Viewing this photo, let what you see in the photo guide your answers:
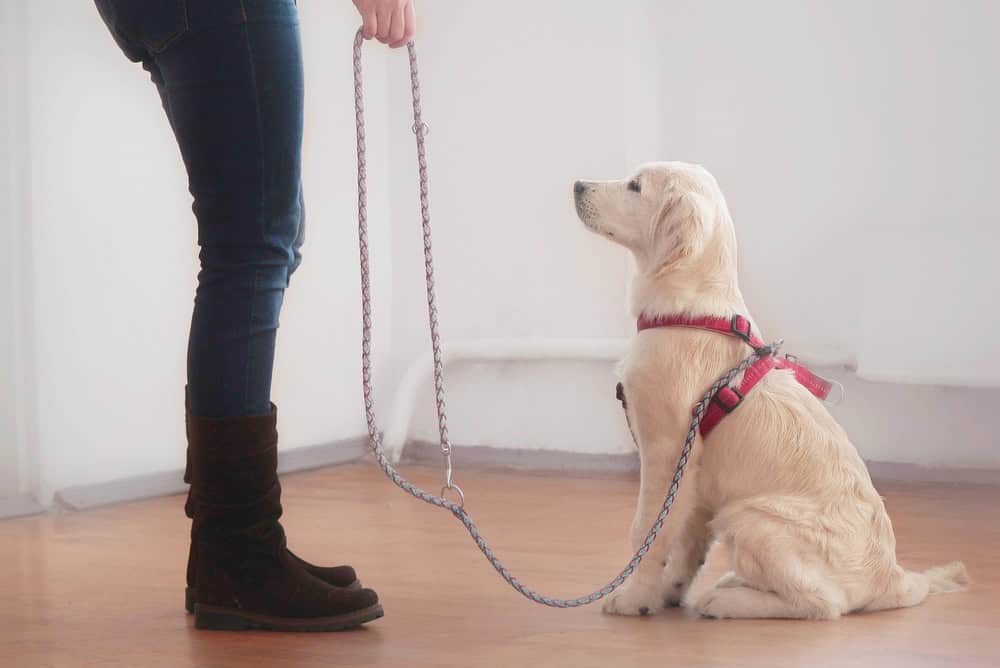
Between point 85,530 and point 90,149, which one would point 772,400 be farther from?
point 90,149

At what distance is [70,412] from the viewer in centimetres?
366

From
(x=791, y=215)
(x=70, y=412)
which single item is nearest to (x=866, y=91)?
(x=791, y=215)

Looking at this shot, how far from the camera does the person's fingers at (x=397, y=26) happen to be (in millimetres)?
1965

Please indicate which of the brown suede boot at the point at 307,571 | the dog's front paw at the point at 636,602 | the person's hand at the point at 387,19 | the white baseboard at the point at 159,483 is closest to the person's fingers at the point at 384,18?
the person's hand at the point at 387,19

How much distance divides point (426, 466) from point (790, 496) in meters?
2.47

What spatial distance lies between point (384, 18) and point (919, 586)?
137 cm

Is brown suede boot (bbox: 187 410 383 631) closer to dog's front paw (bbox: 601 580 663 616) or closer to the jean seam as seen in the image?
the jean seam

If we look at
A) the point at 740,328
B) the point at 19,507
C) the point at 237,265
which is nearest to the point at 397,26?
the point at 237,265

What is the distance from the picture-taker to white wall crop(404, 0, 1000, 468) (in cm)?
371

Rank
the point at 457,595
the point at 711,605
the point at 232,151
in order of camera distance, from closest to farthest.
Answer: the point at 232,151, the point at 711,605, the point at 457,595

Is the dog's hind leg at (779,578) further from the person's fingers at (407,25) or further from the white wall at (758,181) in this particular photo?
the white wall at (758,181)

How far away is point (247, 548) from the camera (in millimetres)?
2014

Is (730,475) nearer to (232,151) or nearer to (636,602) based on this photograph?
(636,602)

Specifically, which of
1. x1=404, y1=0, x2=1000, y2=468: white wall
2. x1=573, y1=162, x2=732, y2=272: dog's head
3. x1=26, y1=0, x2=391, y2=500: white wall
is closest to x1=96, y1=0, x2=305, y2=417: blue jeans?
x1=573, y1=162, x2=732, y2=272: dog's head
